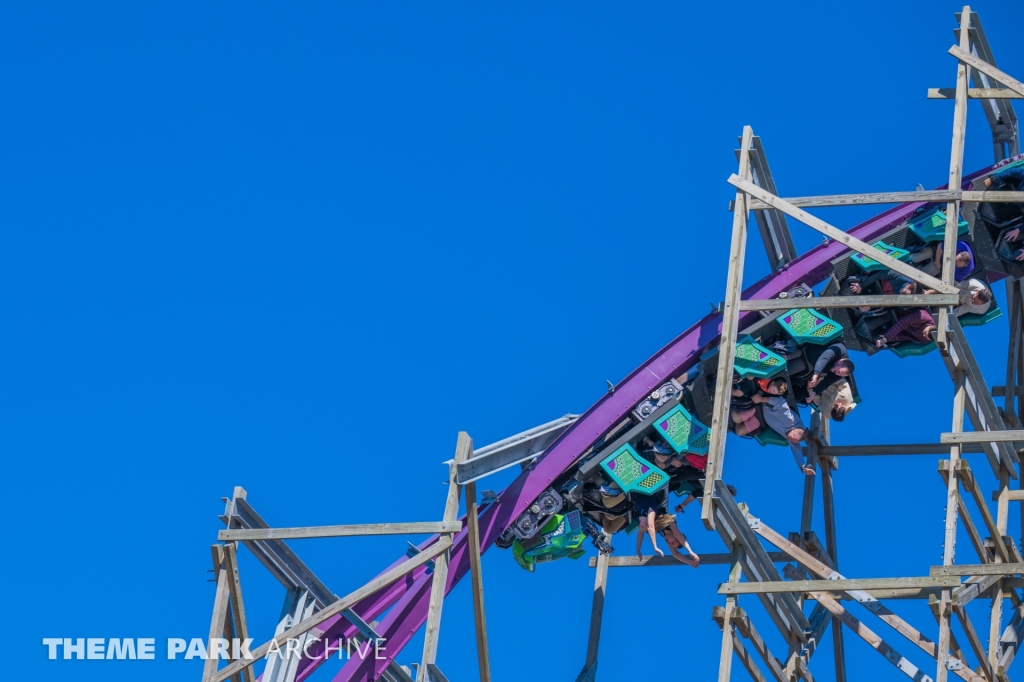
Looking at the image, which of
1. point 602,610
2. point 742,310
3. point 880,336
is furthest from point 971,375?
point 602,610

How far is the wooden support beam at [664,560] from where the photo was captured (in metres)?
17.4

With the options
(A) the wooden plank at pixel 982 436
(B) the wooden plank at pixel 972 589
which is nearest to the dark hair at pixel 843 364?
(A) the wooden plank at pixel 982 436

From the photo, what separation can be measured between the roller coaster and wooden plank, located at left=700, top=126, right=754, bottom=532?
0.06 ft

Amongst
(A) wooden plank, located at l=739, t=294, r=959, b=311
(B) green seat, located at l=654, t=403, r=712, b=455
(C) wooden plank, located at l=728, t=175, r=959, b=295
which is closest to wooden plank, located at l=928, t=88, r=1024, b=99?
(C) wooden plank, located at l=728, t=175, r=959, b=295

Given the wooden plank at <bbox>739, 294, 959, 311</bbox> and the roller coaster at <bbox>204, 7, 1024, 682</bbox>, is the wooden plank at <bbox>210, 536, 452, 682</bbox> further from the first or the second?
the wooden plank at <bbox>739, 294, 959, 311</bbox>

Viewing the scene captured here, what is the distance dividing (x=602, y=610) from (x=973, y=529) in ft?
13.8

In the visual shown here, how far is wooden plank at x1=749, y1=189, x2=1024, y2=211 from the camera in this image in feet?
51.6

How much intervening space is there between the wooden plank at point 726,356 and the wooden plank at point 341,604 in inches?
89.9

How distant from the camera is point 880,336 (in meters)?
16.3

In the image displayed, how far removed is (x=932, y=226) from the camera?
16203mm

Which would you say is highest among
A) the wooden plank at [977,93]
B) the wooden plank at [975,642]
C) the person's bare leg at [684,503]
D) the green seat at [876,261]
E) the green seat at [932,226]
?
the wooden plank at [977,93]

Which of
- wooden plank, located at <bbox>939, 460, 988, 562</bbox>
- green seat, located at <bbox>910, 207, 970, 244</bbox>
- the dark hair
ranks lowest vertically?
wooden plank, located at <bbox>939, 460, 988, 562</bbox>

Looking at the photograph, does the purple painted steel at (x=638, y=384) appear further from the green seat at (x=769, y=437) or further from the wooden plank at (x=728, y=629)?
the wooden plank at (x=728, y=629)

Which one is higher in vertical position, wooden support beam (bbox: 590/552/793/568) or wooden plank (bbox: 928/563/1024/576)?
wooden support beam (bbox: 590/552/793/568)
